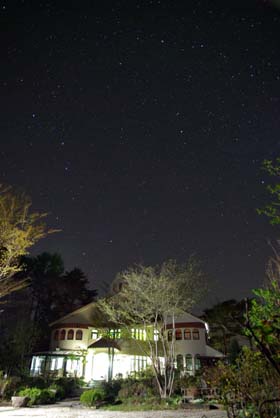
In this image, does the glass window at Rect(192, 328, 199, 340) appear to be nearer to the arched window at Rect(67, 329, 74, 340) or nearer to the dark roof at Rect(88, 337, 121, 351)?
the dark roof at Rect(88, 337, 121, 351)

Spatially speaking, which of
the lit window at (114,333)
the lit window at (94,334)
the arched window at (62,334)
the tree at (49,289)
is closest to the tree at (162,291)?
the lit window at (114,333)

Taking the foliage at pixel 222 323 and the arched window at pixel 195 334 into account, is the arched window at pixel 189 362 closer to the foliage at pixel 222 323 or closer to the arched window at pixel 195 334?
the arched window at pixel 195 334

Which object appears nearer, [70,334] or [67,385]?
[67,385]

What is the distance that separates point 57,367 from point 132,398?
1712cm

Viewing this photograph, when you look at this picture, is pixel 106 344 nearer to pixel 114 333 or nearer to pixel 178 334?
pixel 114 333

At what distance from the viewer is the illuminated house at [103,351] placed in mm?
28281

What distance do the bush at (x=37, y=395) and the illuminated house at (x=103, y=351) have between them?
8491mm

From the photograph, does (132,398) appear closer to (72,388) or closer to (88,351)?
(72,388)

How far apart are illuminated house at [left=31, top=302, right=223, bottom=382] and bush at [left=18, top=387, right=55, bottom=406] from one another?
8.49m

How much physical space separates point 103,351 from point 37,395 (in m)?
12.3

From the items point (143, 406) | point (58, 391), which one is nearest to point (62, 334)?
point (58, 391)

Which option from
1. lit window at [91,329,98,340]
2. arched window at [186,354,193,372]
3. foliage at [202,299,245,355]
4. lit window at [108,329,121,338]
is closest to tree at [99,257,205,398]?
lit window at [108,329,121,338]

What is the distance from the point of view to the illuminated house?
28281 millimetres

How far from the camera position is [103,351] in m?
29.7
